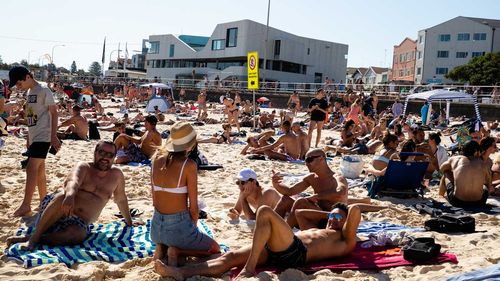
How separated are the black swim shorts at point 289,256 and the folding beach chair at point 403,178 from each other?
3.11 meters

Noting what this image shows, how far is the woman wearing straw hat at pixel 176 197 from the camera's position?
3.45 metres

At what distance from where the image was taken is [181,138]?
3412 millimetres

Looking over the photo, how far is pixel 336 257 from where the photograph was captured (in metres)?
3.70

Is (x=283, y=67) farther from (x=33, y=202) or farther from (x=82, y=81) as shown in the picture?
(x=33, y=202)

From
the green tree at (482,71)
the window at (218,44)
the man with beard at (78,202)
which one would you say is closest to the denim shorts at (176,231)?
the man with beard at (78,202)

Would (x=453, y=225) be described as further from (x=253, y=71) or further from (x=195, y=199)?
(x=253, y=71)

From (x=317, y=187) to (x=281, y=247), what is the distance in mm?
1189

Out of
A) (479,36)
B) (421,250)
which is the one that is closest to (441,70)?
(479,36)

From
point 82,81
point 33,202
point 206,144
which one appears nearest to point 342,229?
point 33,202

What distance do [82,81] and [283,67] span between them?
1913 centimetres

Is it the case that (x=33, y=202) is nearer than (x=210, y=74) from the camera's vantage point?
Yes

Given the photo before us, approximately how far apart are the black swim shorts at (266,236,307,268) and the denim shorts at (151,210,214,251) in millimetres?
561

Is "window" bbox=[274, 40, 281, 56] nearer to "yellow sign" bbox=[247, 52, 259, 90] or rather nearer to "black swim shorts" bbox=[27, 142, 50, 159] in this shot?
"yellow sign" bbox=[247, 52, 259, 90]

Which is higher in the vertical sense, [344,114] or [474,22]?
[474,22]
